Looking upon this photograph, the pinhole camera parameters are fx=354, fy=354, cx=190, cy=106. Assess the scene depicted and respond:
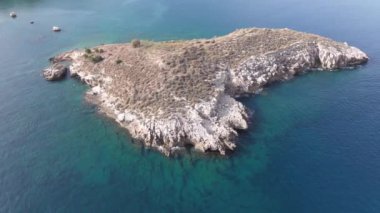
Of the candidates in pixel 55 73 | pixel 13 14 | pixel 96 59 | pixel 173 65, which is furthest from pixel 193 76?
pixel 13 14

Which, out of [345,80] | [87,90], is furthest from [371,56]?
[87,90]

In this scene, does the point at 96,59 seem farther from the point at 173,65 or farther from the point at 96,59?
the point at 173,65

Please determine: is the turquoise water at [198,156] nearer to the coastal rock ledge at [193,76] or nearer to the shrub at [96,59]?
the coastal rock ledge at [193,76]

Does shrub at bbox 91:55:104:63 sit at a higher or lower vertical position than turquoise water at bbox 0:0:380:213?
higher

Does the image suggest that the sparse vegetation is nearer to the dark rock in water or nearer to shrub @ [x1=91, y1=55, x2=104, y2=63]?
shrub @ [x1=91, y1=55, x2=104, y2=63]

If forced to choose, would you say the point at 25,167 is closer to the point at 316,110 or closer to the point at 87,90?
the point at 87,90

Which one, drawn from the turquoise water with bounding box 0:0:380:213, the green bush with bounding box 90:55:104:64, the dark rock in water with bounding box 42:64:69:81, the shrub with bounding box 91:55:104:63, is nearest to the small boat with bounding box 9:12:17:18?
the turquoise water with bounding box 0:0:380:213
